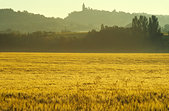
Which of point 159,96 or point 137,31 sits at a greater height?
point 137,31

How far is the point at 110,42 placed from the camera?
10275 centimetres

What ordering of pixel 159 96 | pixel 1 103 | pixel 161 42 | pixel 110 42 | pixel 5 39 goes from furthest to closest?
pixel 5 39 < pixel 110 42 < pixel 161 42 < pixel 159 96 < pixel 1 103

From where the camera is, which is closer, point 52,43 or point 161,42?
point 161,42

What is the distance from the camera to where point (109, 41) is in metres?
103

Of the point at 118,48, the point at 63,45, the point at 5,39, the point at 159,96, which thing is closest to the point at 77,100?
the point at 159,96

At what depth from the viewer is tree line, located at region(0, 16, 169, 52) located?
9581cm

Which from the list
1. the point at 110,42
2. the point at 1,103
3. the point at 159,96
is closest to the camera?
the point at 1,103

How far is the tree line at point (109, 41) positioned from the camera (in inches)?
3772

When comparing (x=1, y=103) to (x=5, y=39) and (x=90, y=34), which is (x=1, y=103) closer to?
(x=90, y=34)

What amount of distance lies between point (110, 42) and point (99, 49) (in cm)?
743

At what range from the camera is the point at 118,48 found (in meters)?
98.6

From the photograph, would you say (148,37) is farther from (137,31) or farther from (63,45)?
(63,45)

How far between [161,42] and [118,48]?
812 inches

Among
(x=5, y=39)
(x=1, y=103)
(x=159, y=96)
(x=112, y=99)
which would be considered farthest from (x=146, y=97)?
(x=5, y=39)
